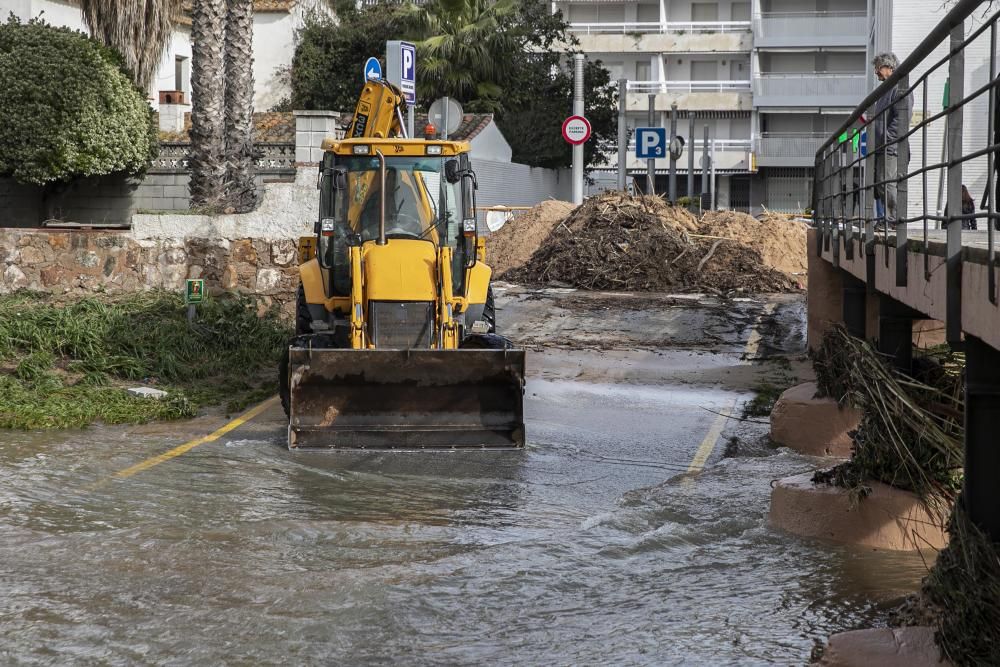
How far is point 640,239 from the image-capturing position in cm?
2642

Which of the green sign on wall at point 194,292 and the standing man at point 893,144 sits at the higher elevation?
the standing man at point 893,144

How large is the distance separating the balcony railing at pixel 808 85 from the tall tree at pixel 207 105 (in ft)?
144

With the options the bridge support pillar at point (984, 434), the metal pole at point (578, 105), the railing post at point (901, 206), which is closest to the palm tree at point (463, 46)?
the metal pole at point (578, 105)

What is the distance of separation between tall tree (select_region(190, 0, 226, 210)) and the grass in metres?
4.14

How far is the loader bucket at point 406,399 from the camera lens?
1122 centimetres

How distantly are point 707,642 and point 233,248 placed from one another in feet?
45.4

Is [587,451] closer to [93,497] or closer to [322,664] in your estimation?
[93,497]

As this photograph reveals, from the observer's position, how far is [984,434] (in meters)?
5.72

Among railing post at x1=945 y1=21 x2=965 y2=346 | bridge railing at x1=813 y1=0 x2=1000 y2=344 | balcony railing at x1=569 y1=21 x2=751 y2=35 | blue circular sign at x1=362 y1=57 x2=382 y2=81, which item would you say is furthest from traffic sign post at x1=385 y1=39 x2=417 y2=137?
balcony railing at x1=569 y1=21 x2=751 y2=35

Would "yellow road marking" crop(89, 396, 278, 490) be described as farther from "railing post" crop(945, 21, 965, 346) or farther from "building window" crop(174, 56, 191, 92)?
"building window" crop(174, 56, 191, 92)

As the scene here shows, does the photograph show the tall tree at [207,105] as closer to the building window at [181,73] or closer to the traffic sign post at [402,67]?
the traffic sign post at [402,67]

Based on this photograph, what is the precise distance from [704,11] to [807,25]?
546 centimetres

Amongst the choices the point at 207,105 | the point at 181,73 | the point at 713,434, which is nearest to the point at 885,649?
the point at 713,434

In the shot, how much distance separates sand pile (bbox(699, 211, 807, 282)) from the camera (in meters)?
28.0
